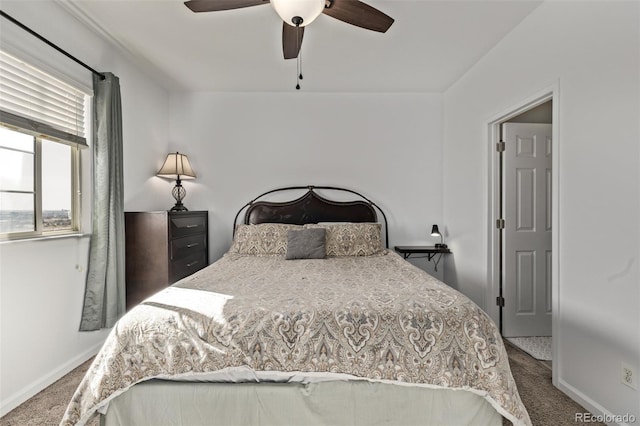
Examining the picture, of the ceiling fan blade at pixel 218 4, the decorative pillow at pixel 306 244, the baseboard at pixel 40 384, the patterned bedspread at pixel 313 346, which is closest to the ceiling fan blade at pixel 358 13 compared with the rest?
the ceiling fan blade at pixel 218 4

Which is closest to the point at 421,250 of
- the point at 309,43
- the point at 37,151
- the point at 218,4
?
the point at 309,43

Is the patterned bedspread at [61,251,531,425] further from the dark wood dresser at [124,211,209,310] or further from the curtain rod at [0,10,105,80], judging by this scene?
the curtain rod at [0,10,105,80]

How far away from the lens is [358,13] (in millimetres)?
1796

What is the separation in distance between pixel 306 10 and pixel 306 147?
2443mm

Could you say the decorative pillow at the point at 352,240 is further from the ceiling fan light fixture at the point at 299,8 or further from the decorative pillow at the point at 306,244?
the ceiling fan light fixture at the point at 299,8

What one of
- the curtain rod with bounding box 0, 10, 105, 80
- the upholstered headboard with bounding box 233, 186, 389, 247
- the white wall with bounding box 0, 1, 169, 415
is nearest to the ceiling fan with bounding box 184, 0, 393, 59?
the curtain rod with bounding box 0, 10, 105, 80

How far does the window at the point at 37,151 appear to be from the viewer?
1.95 meters

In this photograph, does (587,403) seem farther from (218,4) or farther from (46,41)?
(46,41)

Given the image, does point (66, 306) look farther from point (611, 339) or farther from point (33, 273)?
point (611, 339)

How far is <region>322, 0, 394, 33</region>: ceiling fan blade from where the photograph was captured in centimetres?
172

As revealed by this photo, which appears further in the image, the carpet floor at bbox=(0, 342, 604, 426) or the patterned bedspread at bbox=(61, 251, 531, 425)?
the carpet floor at bbox=(0, 342, 604, 426)

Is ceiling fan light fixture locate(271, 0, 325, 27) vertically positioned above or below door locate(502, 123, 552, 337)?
above

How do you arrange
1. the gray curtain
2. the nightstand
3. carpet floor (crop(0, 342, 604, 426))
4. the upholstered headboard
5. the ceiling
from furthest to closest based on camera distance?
1. the upholstered headboard
2. the nightstand
3. the gray curtain
4. the ceiling
5. carpet floor (crop(0, 342, 604, 426))

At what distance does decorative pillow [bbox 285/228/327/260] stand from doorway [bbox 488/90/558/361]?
1619mm
